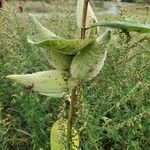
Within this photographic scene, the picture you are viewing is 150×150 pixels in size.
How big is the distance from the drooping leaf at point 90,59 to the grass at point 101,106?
1.32 ft

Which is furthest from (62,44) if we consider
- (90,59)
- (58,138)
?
(58,138)

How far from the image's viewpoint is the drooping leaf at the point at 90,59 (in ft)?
5.57

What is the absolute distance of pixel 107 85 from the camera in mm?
2711

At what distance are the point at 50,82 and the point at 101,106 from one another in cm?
86

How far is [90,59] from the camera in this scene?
1709 millimetres

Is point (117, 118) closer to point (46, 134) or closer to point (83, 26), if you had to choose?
point (46, 134)

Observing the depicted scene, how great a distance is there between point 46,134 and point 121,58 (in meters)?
0.49

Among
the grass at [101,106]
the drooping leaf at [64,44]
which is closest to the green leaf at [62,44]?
the drooping leaf at [64,44]

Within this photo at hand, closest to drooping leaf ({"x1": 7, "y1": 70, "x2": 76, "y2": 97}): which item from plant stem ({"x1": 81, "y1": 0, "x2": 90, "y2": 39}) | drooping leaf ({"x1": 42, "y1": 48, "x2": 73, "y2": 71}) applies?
drooping leaf ({"x1": 42, "y1": 48, "x2": 73, "y2": 71})

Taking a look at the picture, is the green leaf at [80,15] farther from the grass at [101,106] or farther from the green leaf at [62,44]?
the grass at [101,106]

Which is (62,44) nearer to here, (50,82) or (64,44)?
(64,44)

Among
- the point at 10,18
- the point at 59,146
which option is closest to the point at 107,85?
the point at 59,146

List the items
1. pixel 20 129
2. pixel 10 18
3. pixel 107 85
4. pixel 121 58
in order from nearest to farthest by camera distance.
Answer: pixel 121 58, pixel 107 85, pixel 20 129, pixel 10 18

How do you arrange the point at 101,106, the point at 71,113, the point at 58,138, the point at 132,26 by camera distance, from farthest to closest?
the point at 101,106 < the point at 58,138 < the point at 71,113 < the point at 132,26
